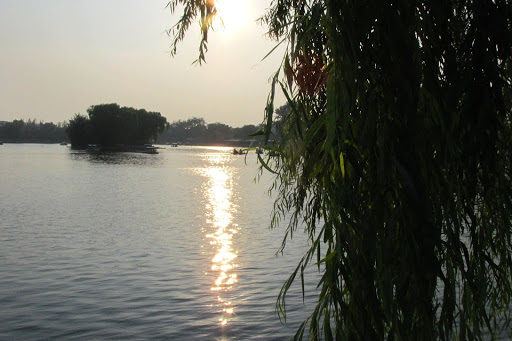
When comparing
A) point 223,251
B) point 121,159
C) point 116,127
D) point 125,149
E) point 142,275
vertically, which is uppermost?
point 116,127

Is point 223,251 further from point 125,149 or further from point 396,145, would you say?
point 125,149

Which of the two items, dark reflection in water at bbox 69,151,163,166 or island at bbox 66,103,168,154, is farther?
island at bbox 66,103,168,154

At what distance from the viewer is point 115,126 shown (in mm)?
129375

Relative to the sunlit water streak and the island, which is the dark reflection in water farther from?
the sunlit water streak

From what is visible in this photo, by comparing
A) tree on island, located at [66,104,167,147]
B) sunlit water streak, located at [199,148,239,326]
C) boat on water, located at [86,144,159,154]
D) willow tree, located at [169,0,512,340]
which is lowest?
sunlit water streak, located at [199,148,239,326]

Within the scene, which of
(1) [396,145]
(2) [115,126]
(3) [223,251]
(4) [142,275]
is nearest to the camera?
(1) [396,145]

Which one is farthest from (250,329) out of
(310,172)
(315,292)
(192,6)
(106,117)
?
(106,117)

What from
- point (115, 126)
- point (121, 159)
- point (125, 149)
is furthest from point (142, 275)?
point (125, 149)

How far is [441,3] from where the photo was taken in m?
2.67

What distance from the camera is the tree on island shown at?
128375 mm

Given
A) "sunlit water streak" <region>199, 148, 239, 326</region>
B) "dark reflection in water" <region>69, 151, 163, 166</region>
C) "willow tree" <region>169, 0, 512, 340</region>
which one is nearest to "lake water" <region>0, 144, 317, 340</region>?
"sunlit water streak" <region>199, 148, 239, 326</region>

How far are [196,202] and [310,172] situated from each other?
28214 mm

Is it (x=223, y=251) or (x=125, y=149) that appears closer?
(x=223, y=251)

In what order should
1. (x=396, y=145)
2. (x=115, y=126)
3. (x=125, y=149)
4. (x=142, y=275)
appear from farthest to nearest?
(x=125, y=149)
(x=115, y=126)
(x=142, y=275)
(x=396, y=145)
